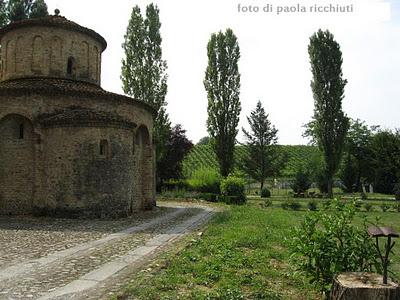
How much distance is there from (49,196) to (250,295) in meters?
12.0

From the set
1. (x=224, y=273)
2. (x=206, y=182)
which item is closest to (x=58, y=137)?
(x=224, y=273)

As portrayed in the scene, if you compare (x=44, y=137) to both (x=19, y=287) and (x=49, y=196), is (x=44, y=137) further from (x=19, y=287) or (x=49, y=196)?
(x=19, y=287)

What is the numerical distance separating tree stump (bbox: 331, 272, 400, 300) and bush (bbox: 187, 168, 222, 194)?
25.7 meters

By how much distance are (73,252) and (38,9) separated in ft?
80.6

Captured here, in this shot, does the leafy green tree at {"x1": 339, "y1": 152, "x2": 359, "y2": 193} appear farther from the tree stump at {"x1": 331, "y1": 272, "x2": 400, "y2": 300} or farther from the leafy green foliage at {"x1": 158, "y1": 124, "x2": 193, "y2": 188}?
the tree stump at {"x1": 331, "y1": 272, "x2": 400, "y2": 300}

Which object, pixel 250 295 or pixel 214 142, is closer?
pixel 250 295

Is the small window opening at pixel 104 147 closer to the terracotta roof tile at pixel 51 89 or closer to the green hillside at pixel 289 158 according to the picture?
the terracotta roof tile at pixel 51 89

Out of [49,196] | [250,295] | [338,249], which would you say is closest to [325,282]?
[338,249]

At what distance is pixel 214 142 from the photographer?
32.9 metres

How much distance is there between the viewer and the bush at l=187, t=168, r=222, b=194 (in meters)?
30.5

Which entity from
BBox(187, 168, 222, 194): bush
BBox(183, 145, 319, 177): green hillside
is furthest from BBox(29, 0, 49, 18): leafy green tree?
BBox(183, 145, 319, 177): green hillside

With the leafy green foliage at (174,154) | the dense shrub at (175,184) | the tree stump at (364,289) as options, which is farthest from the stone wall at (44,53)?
the tree stump at (364,289)

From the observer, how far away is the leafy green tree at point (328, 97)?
34.9 metres

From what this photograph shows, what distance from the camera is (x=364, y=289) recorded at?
4363 mm
